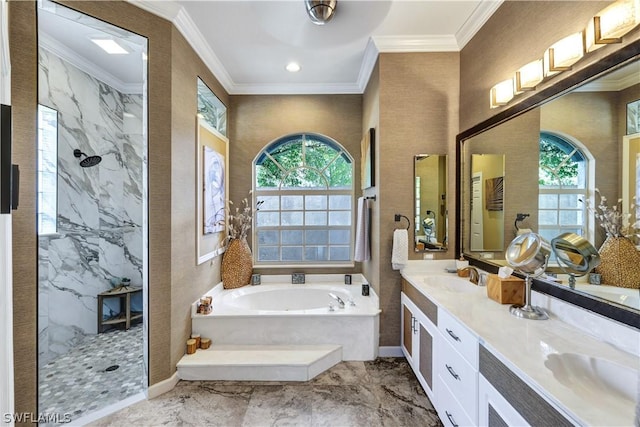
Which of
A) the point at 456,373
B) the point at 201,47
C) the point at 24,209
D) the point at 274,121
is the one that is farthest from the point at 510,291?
the point at 201,47

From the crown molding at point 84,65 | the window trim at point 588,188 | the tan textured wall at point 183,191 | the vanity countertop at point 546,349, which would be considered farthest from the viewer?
the crown molding at point 84,65

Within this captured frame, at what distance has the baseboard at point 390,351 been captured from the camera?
8.29 ft

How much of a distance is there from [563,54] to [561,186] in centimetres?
69

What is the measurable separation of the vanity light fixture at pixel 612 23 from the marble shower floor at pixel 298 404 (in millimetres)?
2269

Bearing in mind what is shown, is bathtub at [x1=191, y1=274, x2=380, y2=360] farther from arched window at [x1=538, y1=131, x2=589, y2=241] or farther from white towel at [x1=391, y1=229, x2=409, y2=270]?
arched window at [x1=538, y1=131, x2=589, y2=241]

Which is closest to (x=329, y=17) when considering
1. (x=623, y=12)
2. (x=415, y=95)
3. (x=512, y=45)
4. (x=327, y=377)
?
(x=415, y=95)

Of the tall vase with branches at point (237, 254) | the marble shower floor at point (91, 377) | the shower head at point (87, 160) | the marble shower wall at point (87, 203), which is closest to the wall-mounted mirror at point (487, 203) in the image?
the tall vase with branches at point (237, 254)

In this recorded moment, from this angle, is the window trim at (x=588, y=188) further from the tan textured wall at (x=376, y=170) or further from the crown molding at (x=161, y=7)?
the crown molding at (x=161, y=7)

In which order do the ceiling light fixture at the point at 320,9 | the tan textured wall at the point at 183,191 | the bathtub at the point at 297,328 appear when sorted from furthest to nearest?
the bathtub at the point at 297,328, the tan textured wall at the point at 183,191, the ceiling light fixture at the point at 320,9

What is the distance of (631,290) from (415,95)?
2013 millimetres

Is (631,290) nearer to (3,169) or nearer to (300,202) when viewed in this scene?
(3,169)

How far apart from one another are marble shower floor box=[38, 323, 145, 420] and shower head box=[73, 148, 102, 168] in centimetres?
177

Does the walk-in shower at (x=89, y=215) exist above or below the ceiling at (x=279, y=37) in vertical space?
below

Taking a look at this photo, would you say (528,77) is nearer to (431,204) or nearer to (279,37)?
(431,204)
